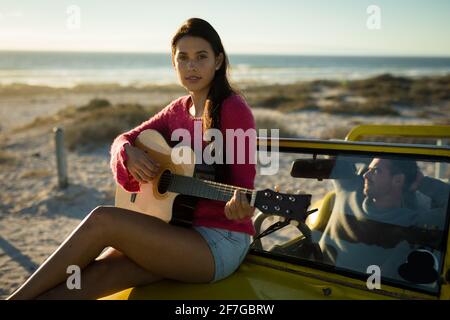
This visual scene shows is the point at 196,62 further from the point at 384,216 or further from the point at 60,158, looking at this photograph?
the point at 60,158

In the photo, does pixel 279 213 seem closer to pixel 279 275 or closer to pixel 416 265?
pixel 279 275

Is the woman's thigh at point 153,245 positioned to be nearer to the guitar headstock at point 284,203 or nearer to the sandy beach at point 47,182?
the guitar headstock at point 284,203

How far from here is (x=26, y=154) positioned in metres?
11.4

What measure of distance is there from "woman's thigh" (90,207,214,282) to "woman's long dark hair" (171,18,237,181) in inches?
19.4

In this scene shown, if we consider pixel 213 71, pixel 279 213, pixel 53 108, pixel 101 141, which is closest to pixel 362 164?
pixel 279 213

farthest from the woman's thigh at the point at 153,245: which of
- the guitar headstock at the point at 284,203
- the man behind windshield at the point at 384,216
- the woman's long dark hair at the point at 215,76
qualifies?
the man behind windshield at the point at 384,216

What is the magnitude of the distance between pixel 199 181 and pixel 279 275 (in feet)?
2.13

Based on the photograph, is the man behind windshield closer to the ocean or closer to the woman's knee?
the woman's knee

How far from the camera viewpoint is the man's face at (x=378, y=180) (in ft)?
7.90

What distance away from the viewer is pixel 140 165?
2.77 m

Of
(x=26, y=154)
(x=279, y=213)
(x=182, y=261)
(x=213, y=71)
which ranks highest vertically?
(x=213, y=71)

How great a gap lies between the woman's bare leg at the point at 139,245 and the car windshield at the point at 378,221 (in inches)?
18.6

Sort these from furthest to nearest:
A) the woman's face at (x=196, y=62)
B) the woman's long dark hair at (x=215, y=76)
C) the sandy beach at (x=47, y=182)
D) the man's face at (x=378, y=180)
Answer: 1. the sandy beach at (x=47, y=182)
2. the woman's face at (x=196, y=62)
3. the woman's long dark hair at (x=215, y=76)
4. the man's face at (x=378, y=180)

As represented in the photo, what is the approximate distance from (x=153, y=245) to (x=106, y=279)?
28cm
